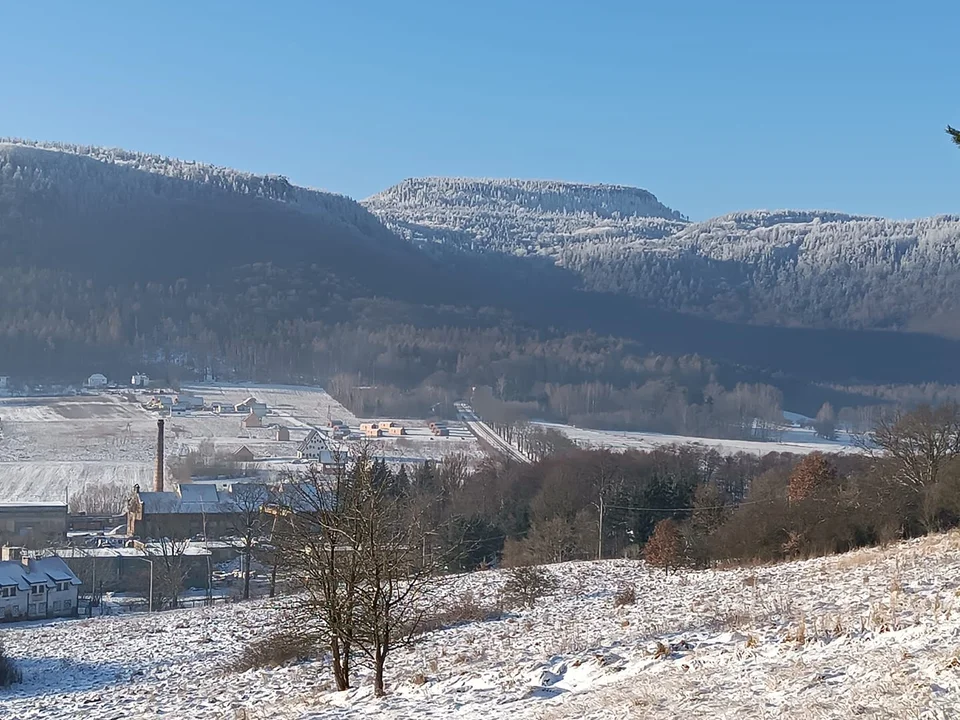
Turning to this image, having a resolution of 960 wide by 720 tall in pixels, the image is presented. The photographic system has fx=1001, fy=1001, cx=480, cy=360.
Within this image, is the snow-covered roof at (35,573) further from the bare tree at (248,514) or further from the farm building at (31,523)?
the farm building at (31,523)

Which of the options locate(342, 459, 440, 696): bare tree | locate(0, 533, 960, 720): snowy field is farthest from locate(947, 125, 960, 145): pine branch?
locate(342, 459, 440, 696): bare tree

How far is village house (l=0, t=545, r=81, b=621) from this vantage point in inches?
1296

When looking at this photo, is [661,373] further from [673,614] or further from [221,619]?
[673,614]

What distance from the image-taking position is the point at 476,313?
140 meters

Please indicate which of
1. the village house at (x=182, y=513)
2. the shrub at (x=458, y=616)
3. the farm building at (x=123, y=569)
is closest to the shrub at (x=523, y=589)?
the shrub at (x=458, y=616)

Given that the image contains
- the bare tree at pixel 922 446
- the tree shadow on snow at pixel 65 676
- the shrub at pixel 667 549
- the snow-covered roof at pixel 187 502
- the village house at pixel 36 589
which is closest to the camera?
the tree shadow on snow at pixel 65 676

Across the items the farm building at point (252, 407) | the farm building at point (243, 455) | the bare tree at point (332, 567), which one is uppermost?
the bare tree at point (332, 567)

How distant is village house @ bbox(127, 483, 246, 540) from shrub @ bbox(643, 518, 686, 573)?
24.0 meters

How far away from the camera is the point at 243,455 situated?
181 ft

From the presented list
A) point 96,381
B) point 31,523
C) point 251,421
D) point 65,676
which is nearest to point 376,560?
point 65,676

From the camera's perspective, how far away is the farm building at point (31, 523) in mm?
42594

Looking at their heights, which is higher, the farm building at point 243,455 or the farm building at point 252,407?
the farm building at point 252,407

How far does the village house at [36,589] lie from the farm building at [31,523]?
7.93 m

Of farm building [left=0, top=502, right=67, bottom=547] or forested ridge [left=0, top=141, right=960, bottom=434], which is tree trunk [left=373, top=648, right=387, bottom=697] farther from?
forested ridge [left=0, top=141, right=960, bottom=434]
